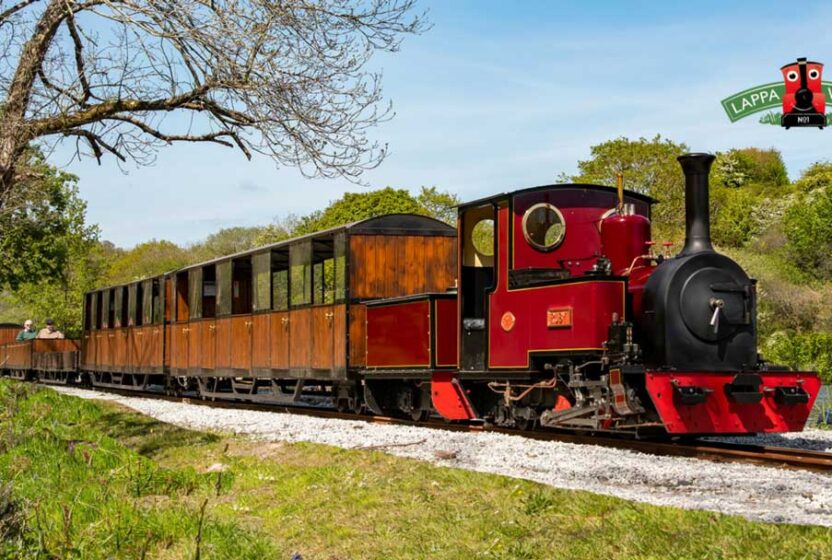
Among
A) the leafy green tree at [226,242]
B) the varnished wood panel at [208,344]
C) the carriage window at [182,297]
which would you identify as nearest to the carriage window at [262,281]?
the varnished wood panel at [208,344]

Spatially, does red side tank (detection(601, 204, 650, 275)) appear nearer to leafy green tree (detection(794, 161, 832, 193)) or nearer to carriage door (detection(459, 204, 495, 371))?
carriage door (detection(459, 204, 495, 371))

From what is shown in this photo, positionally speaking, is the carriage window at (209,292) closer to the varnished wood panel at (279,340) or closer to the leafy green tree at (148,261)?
the varnished wood panel at (279,340)

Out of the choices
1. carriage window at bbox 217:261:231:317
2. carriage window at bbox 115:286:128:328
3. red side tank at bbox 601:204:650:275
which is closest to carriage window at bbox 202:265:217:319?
carriage window at bbox 217:261:231:317

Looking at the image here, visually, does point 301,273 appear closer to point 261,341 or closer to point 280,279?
point 280,279

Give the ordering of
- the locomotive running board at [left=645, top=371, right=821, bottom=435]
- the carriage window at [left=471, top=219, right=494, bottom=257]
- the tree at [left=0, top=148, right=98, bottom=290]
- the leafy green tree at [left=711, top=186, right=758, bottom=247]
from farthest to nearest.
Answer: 1. the leafy green tree at [left=711, top=186, right=758, bottom=247]
2. the tree at [left=0, top=148, right=98, bottom=290]
3. the carriage window at [left=471, top=219, right=494, bottom=257]
4. the locomotive running board at [left=645, top=371, right=821, bottom=435]

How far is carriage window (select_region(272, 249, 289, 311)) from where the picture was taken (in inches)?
689

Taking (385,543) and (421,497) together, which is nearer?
(385,543)

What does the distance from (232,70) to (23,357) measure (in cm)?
2833

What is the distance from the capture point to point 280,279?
17719 millimetres

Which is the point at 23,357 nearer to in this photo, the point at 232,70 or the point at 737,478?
the point at 232,70

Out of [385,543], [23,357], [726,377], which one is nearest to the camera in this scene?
[385,543]

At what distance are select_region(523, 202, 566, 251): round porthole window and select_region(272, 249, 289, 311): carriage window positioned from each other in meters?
Result: 6.94

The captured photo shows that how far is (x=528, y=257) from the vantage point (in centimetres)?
1136

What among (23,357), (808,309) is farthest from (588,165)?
(23,357)
